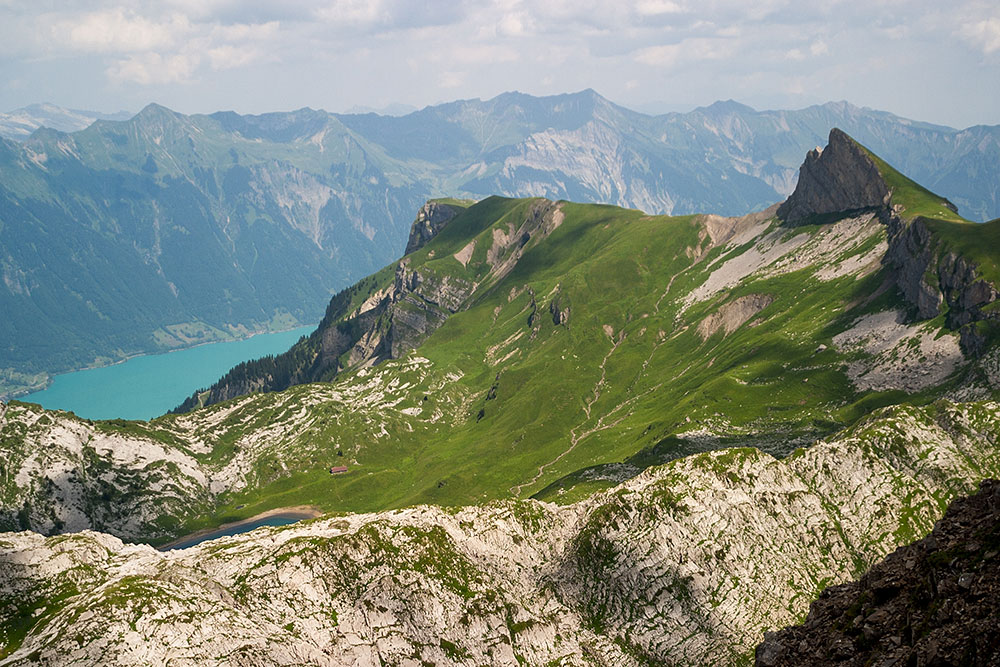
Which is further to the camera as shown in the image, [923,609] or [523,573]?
[523,573]

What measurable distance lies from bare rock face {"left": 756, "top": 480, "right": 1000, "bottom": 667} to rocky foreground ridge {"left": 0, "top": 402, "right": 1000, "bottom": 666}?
5367 cm

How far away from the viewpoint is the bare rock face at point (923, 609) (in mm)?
55062

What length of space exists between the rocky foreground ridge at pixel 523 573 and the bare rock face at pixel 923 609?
53.7 metres

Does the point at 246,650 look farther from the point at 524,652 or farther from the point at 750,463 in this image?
the point at 750,463

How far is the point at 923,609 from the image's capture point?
63.3 meters

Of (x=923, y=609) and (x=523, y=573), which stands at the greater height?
(x=923, y=609)

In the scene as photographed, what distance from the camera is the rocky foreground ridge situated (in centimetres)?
11038

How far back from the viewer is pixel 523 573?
5527 inches

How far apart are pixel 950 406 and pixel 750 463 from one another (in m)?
52.1

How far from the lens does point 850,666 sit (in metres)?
64.2

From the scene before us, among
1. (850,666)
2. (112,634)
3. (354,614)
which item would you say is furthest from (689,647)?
(112,634)

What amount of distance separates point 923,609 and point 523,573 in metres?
84.9

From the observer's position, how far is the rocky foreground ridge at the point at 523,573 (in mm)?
110375

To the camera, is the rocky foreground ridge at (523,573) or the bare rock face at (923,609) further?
the rocky foreground ridge at (523,573)
